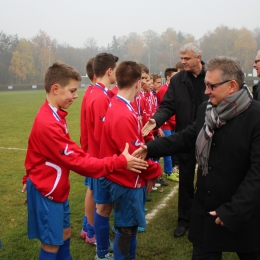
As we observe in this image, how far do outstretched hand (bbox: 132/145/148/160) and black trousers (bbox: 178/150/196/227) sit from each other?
5.85ft

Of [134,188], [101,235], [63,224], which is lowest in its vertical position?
[101,235]

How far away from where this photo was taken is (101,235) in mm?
4090

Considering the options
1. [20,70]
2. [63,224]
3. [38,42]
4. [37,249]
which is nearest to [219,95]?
[63,224]

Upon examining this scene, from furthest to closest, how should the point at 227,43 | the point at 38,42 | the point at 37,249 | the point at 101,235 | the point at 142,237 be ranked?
1. the point at 38,42
2. the point at 227,43
3. the point at 142,237
4. the point at 37,249
5. the point at 101,235

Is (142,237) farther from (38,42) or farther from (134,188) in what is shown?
(38,42)

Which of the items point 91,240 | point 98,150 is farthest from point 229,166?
point 91,240

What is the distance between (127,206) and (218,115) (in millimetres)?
1312

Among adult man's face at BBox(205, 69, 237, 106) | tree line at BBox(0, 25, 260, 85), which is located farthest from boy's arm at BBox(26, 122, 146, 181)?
tree line at BBox(0, 25, 260, 85)

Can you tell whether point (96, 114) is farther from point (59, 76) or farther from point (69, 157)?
point (69, 157)

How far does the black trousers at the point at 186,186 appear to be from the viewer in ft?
16.6

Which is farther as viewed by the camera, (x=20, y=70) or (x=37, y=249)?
(x=20, y=70)

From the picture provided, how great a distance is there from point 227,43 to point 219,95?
9798 cm

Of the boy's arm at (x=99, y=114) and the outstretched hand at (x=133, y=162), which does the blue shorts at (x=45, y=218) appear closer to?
the outstretched hand at (x=133, y=162)

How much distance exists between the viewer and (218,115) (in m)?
2.75
